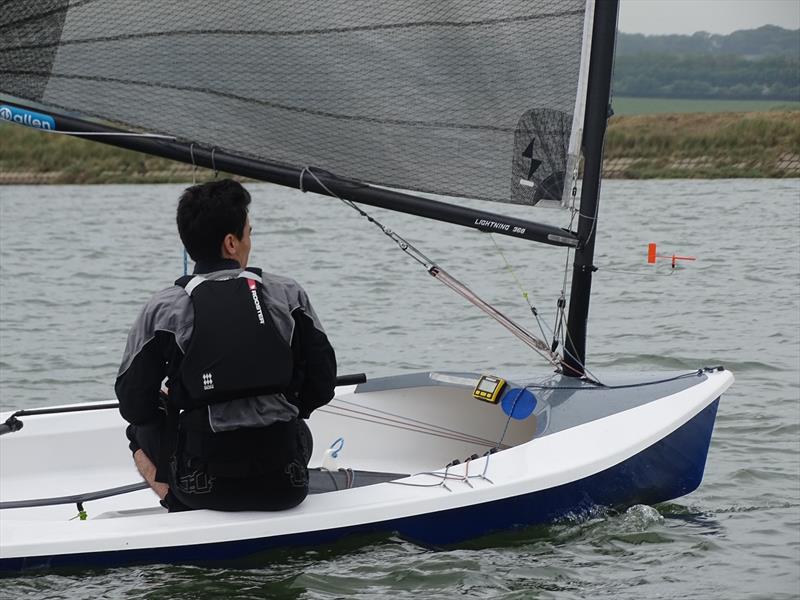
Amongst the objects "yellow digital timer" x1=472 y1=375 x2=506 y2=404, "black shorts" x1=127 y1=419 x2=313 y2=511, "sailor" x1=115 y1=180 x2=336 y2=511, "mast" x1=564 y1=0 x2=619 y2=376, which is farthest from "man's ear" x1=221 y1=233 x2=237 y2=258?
Answer: "mast" x1=564 y1=0 x2=619 y2=376

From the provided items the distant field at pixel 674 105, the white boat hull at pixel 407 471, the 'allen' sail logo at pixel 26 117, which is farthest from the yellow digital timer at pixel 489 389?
the distant field at pixel 674 105

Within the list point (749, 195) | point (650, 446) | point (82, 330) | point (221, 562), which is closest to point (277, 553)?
point (221, 562)

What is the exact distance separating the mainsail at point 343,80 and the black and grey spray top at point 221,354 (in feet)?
2.63

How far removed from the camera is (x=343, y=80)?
4.36 metres

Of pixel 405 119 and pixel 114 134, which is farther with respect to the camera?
pixel 405 119

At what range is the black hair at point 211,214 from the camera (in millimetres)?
3590

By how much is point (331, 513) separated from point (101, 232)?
474 inches

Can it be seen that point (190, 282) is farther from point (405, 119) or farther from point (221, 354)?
point (405, 119)

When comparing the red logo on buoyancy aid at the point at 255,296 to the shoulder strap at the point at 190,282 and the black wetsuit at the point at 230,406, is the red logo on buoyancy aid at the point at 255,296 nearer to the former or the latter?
the black wetsuit at the point at 230,406

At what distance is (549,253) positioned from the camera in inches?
521

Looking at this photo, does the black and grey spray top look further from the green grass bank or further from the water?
the green grass bank

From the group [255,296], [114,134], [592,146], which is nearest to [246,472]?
[255,296]

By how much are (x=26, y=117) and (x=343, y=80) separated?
0.97 metres

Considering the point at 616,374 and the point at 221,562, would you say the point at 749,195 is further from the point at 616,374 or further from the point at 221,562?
the point at 221,562
